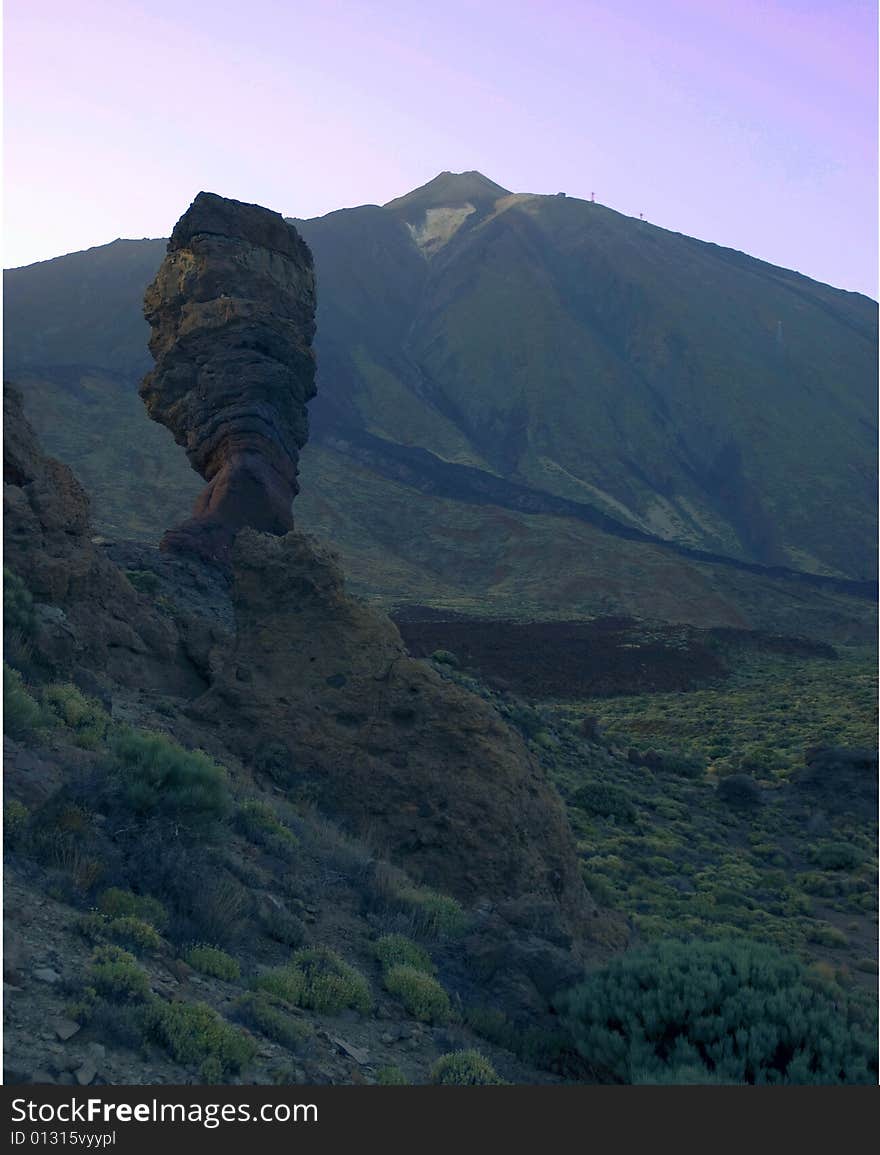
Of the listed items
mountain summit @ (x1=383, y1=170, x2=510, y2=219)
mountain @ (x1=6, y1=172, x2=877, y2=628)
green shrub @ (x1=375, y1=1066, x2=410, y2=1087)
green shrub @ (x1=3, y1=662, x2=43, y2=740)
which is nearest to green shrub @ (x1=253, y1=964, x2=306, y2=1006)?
green shrub @ (x1=375, y1=1066, x2=410, y2=1087)

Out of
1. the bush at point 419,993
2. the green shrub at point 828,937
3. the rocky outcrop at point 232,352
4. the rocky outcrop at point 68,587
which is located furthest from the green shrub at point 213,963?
the rocky outcrop at point 232,352

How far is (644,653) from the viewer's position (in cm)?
4397

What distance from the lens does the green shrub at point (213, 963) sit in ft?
18.1

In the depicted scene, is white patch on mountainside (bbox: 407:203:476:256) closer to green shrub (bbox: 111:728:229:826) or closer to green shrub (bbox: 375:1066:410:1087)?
A: green shrub (bbox: 111:728:229:826)

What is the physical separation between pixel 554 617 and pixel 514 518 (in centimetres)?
2162

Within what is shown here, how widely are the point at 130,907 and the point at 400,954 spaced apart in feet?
6.51

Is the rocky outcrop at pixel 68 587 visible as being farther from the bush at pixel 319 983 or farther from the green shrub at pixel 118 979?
the green shrub at pixel 118 979

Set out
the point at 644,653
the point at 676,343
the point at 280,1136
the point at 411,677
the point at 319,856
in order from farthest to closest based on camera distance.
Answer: the point at 676,343 → the point at 644,653 → the point at 411,677 → the point at 319,856 → the point at 280,1136

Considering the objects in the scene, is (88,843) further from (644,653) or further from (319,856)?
(644,653)

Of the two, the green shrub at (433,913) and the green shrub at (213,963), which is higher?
the green shrub at (213,963)

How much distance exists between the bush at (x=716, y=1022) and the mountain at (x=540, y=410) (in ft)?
163

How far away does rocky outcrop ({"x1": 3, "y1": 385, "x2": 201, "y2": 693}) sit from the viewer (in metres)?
10.3

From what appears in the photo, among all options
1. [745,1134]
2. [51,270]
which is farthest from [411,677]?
[51,270]

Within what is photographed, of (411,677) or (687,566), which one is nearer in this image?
(411,677)
